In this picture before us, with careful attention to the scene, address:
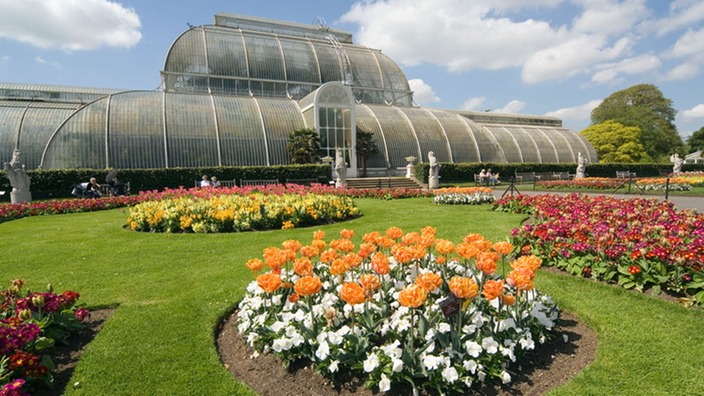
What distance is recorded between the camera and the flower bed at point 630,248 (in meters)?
4.13

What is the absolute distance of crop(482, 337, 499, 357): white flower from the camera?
2.66 metres

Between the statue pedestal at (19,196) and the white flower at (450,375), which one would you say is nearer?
the white flower at (450,375)

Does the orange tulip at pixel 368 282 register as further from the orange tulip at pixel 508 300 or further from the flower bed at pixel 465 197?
the flower bed at pixel 465 197

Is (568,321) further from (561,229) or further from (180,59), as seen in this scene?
(180,59)

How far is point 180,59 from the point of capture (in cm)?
3177

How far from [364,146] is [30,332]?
2578cm

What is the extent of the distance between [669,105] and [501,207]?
6806 cm

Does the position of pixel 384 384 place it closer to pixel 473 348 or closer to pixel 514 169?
pixel 473 348

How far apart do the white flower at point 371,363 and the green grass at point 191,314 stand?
0.94m

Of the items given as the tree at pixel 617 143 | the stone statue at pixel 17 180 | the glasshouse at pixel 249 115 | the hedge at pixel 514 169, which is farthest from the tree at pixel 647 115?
the stone statue at pixel 17 180

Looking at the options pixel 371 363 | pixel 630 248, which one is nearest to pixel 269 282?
pixel 371 363

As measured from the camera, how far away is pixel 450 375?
2.44m

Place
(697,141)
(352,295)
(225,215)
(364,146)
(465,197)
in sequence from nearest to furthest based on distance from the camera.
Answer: (352,295) → (225,215) → (465,197) → (364,146) → (697,141)

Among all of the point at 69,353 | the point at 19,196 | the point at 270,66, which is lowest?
the point at 69,353
